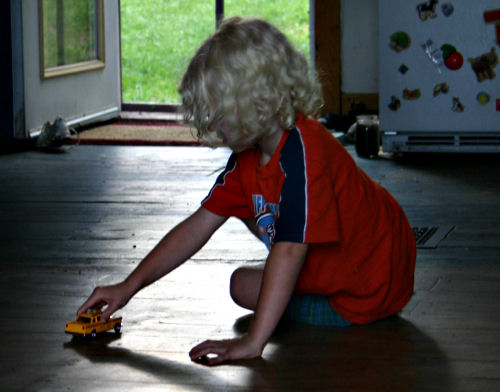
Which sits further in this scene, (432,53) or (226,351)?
(432,53)

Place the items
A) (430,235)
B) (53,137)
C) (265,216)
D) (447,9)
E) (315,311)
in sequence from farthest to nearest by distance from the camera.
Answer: (53,137), (447,9), (430,235), (315,311), (265,216)

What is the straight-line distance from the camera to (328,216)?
146cm

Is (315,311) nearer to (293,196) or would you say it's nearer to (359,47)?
(293,196)

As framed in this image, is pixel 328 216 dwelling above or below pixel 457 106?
below

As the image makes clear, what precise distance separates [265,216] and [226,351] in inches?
11.0

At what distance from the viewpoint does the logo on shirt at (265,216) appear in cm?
158

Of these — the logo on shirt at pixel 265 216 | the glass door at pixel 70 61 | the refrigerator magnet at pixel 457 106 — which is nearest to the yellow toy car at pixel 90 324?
the logo on shirt at pixel 265 216

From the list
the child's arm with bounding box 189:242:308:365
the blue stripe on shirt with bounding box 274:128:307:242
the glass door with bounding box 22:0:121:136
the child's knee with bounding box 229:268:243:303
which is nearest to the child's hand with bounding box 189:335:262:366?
the child's arm with bounding box 189:242:308:365

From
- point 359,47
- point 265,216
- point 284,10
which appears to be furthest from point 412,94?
point 265,216

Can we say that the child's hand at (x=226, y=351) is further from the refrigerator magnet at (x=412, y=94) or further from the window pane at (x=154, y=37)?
the window pane at (x=154, y=37)

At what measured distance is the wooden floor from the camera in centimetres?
141

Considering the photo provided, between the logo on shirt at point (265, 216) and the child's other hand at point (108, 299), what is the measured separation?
0.30 meters

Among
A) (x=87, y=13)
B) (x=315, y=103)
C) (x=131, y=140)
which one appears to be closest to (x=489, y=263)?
(x=315, y=103)

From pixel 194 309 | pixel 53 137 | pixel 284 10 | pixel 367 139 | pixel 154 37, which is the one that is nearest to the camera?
pixel 194 309
